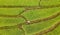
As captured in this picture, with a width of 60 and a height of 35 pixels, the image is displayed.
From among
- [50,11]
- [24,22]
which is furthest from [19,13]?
[50,11]

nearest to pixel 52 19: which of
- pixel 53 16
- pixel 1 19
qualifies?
pixel 53 16

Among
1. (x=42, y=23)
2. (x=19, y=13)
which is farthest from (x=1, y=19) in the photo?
(x=42, y=23)

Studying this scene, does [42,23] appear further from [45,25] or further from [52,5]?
[52,5]

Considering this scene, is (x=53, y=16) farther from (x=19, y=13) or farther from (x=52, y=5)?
(x=19, y=13)

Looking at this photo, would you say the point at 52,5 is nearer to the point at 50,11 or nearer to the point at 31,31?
the point at 50,11
